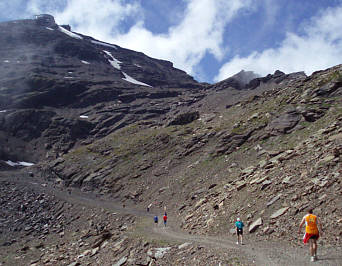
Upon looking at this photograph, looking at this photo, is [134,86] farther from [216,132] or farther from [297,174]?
[297,174]

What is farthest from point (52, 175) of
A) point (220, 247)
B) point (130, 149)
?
point (220, 247)

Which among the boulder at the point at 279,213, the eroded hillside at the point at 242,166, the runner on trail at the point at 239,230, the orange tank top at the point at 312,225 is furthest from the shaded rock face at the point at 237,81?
the orange tank top at the point at 312,225

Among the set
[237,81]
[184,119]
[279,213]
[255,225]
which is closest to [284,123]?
[279,213]

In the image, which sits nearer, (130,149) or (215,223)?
(215,223)

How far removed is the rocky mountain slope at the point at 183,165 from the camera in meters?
20.5

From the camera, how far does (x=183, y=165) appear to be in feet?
193

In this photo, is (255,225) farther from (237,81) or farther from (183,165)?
(237,81)

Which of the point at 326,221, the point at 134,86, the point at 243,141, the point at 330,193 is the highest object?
the point at 134,86

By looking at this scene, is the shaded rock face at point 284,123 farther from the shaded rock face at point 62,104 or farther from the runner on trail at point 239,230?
the shaded rock face at point 62,104

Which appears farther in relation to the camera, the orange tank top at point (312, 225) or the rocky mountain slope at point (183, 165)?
the rocky mountain slope at point (183, 165)

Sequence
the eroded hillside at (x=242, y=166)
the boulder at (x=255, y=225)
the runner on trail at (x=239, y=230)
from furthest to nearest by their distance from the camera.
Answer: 1. the boulder at (x=255, y=225)
2. the eroded hillside at (x=242, y=166)
3. the runner on trail at (x=239, y=230)

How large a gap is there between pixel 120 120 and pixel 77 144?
836 inches

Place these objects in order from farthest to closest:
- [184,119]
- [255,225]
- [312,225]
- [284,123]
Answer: [184,119]
[284,123]
[255,225]
[312,225]

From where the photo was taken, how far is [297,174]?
22594 millimetres
